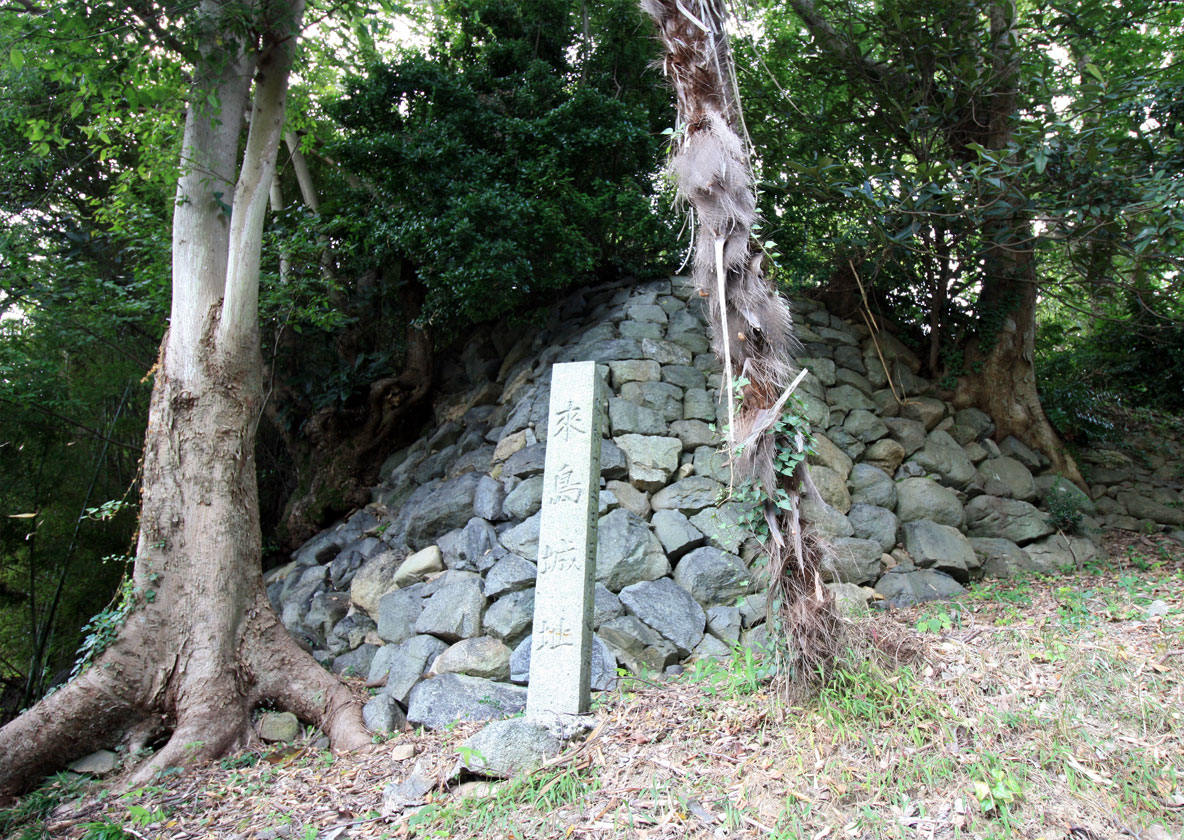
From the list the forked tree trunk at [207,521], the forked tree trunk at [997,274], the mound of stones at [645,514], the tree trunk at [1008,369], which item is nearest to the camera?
the forked tree trunk at [207,521]

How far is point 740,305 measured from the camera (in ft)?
11.3

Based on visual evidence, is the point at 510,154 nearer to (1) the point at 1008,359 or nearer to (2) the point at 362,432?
(2) the point at 362,432

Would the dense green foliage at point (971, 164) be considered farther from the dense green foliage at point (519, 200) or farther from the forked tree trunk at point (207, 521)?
the forked tree trunk at point (207, 521)

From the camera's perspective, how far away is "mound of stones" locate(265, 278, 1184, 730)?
4.68 m

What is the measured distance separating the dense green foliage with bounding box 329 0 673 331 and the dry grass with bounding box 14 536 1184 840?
3791mm

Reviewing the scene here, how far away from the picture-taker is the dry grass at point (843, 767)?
2.62m

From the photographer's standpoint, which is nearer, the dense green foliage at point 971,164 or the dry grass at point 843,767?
the dry grass at point 843,767

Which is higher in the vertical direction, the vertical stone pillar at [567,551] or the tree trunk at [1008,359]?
the tree trunk at [1008,359]

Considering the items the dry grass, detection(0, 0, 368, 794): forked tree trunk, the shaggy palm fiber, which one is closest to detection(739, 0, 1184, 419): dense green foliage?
the shaggy palm fiber

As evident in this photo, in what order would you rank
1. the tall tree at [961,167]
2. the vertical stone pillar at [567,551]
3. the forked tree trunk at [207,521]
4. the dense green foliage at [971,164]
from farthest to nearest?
the tall tree at [961,167], the dense green foliage at [971,164], the forked tree trunk at [207,521], the vertical stone pillar at [567,551]

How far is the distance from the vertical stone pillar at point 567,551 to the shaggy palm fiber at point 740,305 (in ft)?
2.48

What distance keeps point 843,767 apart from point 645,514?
103 inches

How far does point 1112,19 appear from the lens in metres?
5.80

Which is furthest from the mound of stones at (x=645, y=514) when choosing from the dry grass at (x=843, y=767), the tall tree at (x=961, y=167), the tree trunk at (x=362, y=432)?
the dry grass at (x=843, y=767)
